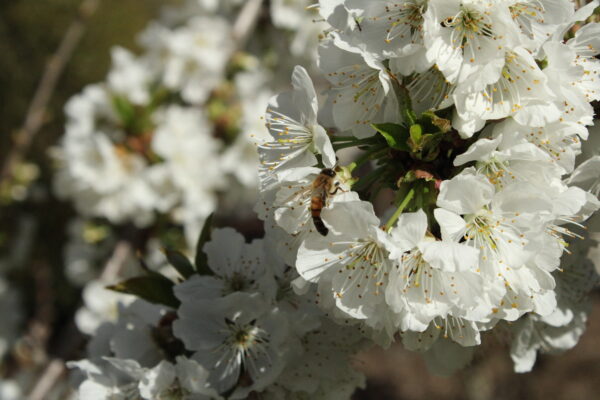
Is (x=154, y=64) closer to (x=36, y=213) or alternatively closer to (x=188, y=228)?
(x=188, y=228)

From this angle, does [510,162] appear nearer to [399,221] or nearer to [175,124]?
[399,221]

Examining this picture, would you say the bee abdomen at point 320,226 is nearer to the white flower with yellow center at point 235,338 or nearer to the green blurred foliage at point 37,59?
the white flower with yellow center at point 235,338

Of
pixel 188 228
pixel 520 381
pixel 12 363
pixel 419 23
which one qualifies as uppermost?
pixel 419 23

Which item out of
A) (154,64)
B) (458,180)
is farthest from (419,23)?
(154,64)

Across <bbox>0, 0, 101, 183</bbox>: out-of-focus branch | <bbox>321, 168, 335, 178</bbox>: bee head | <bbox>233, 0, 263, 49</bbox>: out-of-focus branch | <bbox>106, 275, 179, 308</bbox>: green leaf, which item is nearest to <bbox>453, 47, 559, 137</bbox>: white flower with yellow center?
<bbox>321, 168, 335, 178</bbox>: bee head

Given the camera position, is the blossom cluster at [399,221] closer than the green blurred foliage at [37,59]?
Yes

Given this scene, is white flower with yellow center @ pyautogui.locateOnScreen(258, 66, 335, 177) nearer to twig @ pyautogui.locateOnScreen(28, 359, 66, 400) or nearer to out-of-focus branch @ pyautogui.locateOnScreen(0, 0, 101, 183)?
twig @ pyautogui.locateOnScreen(28, 359, 66, 400)

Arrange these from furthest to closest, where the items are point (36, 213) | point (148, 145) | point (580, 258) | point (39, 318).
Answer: point (36, 213) < point (39, 318) < point (148, 145) < point (580, 258)

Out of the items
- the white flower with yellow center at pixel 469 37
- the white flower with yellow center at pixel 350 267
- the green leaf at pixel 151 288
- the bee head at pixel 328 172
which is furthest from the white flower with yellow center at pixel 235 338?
the white flower with yellow center at pixel 469 37
